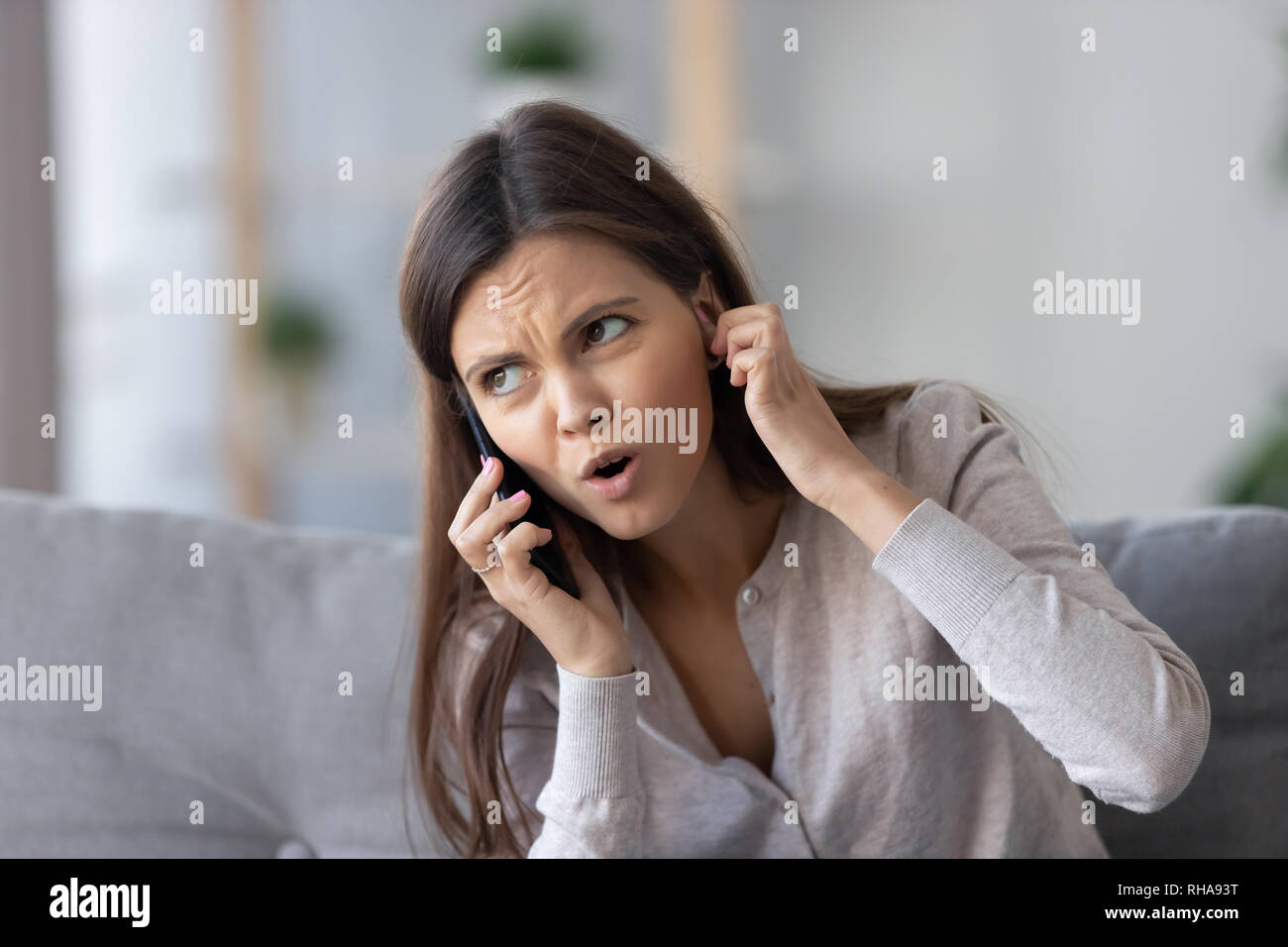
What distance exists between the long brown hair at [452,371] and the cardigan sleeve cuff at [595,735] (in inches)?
4.0

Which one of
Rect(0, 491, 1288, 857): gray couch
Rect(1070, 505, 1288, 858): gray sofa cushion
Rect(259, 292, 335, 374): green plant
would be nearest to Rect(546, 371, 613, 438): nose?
Rect(0, 491, 1288, 857): gray couch

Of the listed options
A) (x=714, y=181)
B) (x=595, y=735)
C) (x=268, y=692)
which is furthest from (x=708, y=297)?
(x=714, y=181)

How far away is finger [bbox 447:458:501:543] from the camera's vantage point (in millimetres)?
854

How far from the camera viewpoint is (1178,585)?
1.06 metres

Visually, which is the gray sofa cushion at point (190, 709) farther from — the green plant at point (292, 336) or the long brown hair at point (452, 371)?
the green plant at point (292, 336)

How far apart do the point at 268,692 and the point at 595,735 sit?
388mm

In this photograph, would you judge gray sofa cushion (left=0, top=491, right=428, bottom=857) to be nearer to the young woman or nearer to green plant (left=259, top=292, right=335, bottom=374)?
the young woman

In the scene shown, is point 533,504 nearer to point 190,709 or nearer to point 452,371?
point 452,371

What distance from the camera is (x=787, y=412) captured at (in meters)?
0.79

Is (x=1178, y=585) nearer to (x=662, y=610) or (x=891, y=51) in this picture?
(x=662, y=610)

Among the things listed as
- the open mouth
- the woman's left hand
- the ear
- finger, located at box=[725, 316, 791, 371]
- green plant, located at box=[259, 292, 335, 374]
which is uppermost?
green plant, located at box=[259, 292, 335, 374]

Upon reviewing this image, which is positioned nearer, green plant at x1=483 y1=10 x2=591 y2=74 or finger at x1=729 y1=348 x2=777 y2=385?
finger at x1=729 y1=348 x2=777 y2=385

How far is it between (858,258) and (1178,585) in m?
1.45
